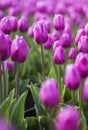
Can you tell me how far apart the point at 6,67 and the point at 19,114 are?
16.8 inches

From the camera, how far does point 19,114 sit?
122 cm

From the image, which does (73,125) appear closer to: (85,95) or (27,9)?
(85,95)

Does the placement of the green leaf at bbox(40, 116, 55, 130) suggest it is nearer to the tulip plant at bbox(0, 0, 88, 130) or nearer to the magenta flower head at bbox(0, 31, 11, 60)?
the tulip plant at bbox(0, 0, 88, 130)

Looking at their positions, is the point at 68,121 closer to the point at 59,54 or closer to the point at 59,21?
the point at 59,54

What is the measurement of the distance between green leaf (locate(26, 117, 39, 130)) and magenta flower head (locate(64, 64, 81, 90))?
32 centimetres

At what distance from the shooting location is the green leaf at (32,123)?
1291mm

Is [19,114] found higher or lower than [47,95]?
lower

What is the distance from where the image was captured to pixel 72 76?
0.99 m

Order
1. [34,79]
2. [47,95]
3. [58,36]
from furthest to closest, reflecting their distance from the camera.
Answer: [34,79] → [58,36] → [47,95]

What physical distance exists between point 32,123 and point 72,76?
0.38m

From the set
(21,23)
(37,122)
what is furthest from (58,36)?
(37,122)

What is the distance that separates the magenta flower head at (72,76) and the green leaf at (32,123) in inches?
12.5

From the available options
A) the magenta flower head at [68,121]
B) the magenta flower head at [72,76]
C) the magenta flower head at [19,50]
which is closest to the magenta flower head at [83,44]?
the magenta flower head at [19,50]

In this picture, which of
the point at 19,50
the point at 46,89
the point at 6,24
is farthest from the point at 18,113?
the point at 6,24
